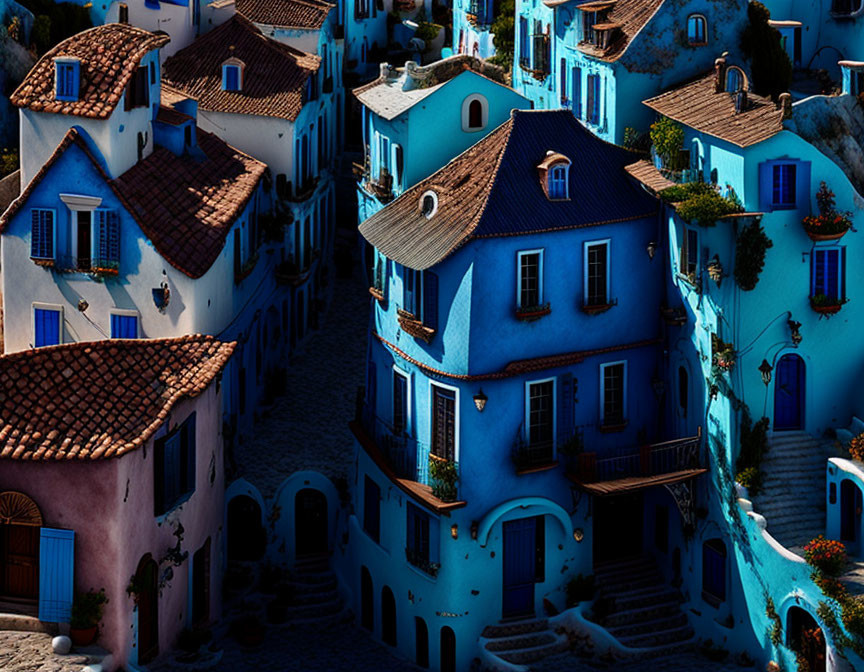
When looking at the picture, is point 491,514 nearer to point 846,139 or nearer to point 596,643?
point 596,643

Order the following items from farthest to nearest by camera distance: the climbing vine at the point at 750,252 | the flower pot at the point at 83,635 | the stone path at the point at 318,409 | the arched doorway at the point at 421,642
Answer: the stone path at the point at 318,409 → the arched doorway at the point at 421,642 → the climbing vine at the point at 750,252 → the flower pot at the point at 83,635

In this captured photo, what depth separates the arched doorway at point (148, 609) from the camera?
54.2 metres

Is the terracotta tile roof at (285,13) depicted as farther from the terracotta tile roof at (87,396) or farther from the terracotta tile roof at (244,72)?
the terracotta tile roof at (87,396)

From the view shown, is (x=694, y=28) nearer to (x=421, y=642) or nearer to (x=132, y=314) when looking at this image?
(x=132, y=314)

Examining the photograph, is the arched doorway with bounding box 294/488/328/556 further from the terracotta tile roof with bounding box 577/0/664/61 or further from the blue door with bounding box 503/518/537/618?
the terracotta tile roof with bounding box 577/0/664/61

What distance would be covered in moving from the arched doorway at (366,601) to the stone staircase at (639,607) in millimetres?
7349

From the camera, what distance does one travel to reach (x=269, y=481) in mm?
65500

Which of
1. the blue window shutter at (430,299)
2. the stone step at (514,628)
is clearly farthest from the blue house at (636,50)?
the stone step at (514,628)

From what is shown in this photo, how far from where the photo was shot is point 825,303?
57031 millimetres

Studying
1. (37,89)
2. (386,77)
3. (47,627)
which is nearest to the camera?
(47,627)

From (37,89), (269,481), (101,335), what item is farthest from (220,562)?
(37,89)

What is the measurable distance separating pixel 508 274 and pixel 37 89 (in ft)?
55.5

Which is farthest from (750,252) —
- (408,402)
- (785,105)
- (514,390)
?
(408,402)

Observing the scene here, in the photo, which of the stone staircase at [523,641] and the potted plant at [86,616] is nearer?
the potted plant at [86,616]
